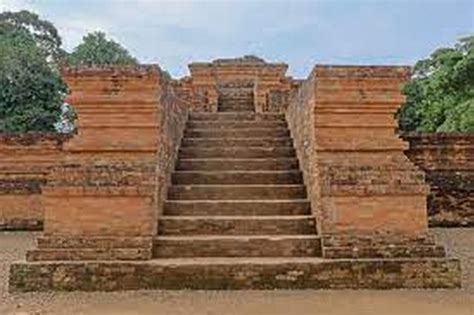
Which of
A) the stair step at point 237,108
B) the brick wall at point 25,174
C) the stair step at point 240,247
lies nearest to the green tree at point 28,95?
the stair step at point 237,108

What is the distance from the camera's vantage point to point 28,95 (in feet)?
64.7

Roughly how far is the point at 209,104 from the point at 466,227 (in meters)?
7.56

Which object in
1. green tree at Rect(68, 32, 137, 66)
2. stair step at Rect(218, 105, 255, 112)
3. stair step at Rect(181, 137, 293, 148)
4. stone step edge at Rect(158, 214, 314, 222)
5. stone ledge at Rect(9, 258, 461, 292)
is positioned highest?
green tree at Rect(68, 32, 137, 66)

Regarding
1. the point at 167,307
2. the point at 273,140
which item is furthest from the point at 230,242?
the point at 273,140

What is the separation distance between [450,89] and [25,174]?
29.4 feet

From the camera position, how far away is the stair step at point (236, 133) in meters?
10.2

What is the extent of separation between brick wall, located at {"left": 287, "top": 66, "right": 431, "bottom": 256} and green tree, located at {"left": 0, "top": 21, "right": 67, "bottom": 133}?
12645 millimetres

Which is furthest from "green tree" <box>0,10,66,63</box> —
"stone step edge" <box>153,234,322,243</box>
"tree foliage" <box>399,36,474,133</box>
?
A: "stone step edge" <box>153,234,322,243</box>

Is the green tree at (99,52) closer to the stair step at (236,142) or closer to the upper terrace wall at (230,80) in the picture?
the upper terrace wall at (230,80)

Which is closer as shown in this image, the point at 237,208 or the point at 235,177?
the point at 237,208

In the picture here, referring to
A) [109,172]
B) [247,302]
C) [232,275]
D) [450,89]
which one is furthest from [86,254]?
[450,89]

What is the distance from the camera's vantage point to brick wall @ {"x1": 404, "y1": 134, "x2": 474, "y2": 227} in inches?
416

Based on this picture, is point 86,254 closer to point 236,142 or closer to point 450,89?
point 236,142

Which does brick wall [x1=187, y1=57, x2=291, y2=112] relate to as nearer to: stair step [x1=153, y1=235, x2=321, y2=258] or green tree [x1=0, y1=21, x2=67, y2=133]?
green tree [x1=0, y1=21, x2=67, y2=133]
